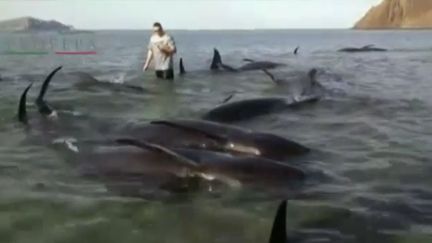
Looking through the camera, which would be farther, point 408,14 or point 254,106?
point 408,14

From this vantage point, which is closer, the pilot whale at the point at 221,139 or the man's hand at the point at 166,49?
the pilot whale at the point at 221,139

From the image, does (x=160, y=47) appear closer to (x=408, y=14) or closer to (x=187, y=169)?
(x=187, y=169)

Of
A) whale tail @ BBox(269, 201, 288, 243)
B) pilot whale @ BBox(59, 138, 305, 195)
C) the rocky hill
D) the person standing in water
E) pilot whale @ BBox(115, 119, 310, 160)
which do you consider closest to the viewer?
whale tail @ BBox(269, 201, 288, 243)

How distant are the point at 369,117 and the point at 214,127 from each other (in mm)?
5484

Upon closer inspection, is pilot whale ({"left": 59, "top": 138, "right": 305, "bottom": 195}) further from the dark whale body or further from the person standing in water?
the person standing in water

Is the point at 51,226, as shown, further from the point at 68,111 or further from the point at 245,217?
the point at 68,111

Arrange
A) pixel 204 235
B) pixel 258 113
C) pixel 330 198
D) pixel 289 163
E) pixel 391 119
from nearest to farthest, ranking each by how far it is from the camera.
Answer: pixel 204 235
pixel 330 198
pixel 289 163
pixel 258 113
pixel 391 119

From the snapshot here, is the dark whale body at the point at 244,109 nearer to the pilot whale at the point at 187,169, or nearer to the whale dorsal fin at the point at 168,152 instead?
the pilot whale at the point at 187,169

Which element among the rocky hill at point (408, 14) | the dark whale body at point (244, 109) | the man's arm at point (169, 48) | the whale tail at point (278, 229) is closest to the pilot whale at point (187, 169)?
the whale tail at point (278, 229)

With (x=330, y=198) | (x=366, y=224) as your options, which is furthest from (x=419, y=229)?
(x=330, y=198)

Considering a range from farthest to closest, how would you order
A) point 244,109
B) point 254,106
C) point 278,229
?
point 254,106 < point 244,109 < point 278,229

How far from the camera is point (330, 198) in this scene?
7.59 meters

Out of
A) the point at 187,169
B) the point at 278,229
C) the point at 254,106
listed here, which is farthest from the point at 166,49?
the point at 278,229

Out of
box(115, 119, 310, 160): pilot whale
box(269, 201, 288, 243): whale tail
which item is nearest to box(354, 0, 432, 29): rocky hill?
box(115, 119, 310, 160): pilot whale
